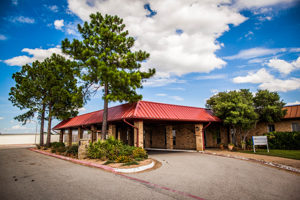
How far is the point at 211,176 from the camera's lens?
25.4ft

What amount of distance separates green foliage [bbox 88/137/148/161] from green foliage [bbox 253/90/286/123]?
1401 cm

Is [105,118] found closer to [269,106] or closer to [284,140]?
[269,106]

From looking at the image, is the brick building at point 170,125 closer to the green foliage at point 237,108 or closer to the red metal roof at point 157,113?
the red metal roof at point 157,113

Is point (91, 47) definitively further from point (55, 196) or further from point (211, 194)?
point (211, 194)

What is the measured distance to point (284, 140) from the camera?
16938mm

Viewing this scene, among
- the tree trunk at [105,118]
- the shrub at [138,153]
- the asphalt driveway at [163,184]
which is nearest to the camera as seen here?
the asphalt driveway at [163,184]

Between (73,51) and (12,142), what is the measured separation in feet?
141

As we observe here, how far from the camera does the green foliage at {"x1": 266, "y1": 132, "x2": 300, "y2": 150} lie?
640 inches

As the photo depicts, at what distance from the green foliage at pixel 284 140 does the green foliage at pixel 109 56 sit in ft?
46.2

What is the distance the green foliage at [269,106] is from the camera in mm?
17641

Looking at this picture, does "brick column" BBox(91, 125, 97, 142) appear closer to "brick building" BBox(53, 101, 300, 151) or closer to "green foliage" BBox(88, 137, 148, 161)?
"brick building" BBox(53, 101, 300, 151)

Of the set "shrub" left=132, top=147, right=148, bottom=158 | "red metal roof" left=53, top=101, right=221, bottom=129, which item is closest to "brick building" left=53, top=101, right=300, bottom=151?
"red metal roof" left=53, top=101, right=221, bottom=129

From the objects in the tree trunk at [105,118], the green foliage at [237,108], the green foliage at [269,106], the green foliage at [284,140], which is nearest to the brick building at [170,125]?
the tree trunk at [105,118]

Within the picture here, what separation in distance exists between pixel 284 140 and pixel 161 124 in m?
12.8
